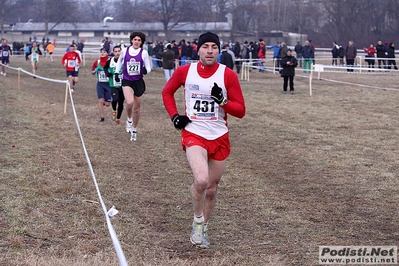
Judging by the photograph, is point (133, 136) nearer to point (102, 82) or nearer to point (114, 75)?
point (114, 75)

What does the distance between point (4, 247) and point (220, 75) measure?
2603 millimetres

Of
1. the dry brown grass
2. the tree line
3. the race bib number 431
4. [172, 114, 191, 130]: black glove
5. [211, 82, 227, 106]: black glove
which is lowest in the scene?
the dry brown grass

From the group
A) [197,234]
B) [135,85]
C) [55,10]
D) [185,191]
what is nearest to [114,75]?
[135,85]

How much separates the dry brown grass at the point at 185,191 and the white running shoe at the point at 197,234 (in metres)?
0.12

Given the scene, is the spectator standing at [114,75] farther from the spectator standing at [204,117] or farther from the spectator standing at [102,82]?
the spectator standing at [204,117]

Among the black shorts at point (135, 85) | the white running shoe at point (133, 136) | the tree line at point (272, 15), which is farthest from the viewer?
the tree line at point (272, 15)

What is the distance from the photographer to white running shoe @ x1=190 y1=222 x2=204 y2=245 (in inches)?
254

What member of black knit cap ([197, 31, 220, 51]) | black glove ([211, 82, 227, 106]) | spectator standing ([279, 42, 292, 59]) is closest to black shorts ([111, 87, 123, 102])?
black knit cap ([197, 31, 220, 51])

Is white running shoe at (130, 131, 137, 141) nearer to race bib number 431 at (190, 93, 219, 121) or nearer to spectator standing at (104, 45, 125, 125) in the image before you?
spectator standing at (104, 45, 125, 125)

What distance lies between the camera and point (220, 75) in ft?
21.0

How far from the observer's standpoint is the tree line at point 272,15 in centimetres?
6550

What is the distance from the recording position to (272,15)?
3396 inches

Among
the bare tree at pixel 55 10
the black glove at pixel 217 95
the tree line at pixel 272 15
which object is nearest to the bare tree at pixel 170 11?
the tree line at pixel 272 15

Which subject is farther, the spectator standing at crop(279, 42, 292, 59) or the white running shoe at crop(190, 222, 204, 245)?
the spectator standing at crop(279, 42, 292, 59)
